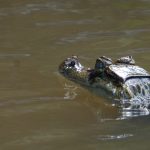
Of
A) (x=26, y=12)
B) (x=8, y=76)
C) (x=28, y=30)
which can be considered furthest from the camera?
(x=26, y=12)

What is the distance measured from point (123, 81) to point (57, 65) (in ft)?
5.94

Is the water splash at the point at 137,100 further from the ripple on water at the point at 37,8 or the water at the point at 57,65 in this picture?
the ripple on water at the point at 37,8

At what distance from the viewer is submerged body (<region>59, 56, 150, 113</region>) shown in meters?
5.82

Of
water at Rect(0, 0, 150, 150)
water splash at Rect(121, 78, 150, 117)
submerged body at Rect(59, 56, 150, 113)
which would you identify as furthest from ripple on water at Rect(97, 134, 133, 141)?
submerged body at Rect(59, 56, 150, 113)

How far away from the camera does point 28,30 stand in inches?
379

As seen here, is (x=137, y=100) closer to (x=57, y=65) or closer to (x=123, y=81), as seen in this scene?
(x=123, y=81)

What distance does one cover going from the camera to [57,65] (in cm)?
750

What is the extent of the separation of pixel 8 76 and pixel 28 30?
2.70 m

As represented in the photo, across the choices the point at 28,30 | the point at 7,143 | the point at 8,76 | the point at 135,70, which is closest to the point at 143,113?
the point at 135,70

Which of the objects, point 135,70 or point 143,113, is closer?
point 143,113

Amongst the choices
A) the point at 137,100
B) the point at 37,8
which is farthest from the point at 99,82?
the point at 37,8

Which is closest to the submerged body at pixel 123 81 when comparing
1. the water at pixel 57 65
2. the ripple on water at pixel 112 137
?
the water at pixel 57 65

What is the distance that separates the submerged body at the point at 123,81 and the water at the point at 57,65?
0.45 ft

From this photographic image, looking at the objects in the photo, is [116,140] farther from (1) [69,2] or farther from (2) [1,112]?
(1) [69,2]
